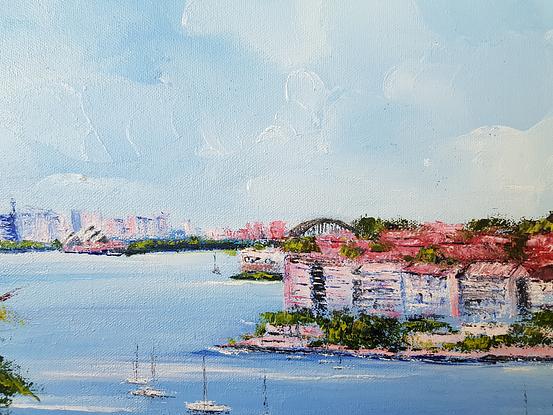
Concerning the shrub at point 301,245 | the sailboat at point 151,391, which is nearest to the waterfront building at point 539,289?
the shrub at point 301,245

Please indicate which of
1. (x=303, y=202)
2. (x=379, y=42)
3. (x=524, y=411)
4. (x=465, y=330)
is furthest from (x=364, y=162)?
(x=524, y=411)

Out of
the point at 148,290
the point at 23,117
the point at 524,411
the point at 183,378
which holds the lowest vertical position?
the point at 524,411

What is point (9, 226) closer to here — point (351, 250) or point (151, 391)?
point (151, 391)

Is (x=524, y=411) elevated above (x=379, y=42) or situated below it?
below

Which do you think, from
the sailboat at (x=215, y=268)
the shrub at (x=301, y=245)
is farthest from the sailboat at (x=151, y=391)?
the shrub at (x=301, y=245)

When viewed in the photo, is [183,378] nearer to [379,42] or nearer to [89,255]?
[89,255]

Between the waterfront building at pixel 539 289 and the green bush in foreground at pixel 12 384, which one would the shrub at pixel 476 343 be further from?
the green bush in foreground at pixel 12 384

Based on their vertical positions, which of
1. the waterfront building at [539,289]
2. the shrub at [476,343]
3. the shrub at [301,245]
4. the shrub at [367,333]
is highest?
the shrub at [301,245]

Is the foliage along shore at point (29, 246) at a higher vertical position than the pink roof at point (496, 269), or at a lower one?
higher
